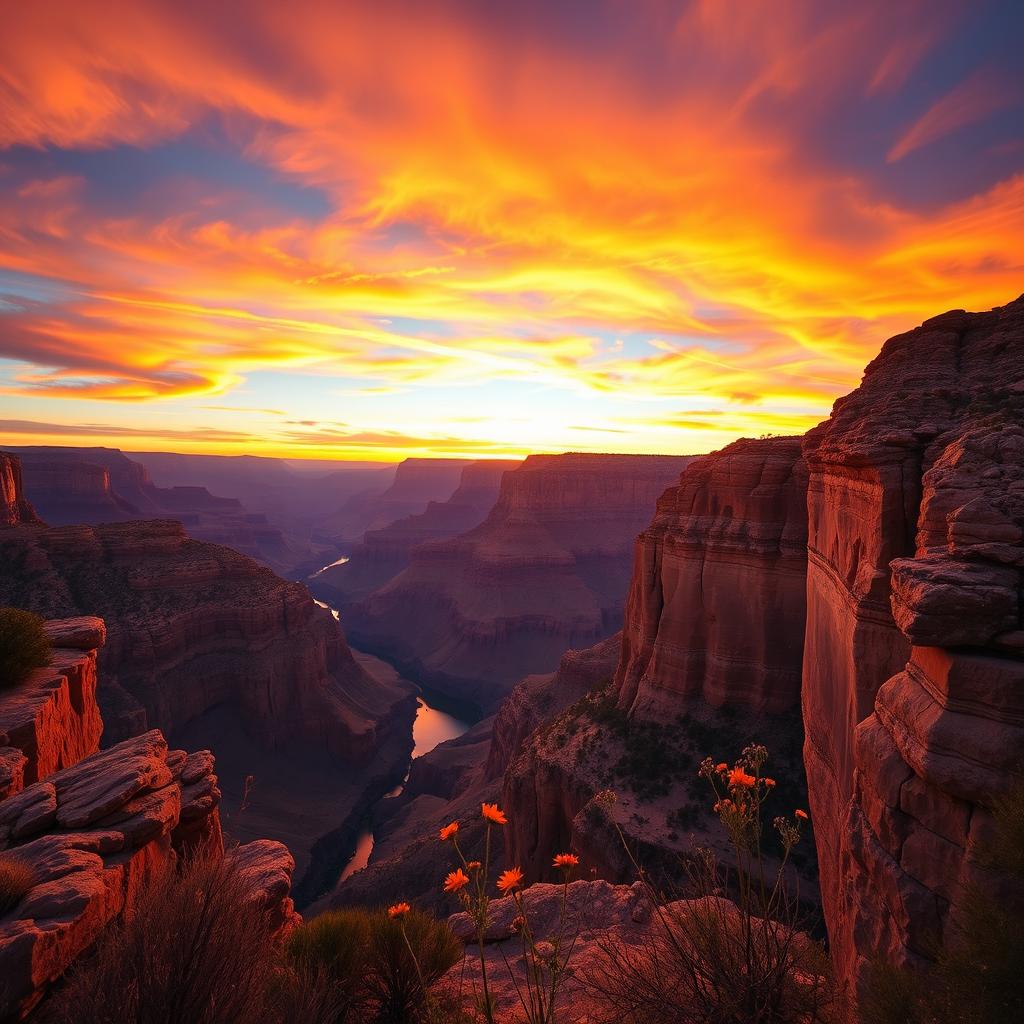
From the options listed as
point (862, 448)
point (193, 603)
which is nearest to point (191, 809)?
point (862, 448)

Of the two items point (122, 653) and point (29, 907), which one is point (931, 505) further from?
point (122, 653)

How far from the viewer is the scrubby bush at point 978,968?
3775 mm

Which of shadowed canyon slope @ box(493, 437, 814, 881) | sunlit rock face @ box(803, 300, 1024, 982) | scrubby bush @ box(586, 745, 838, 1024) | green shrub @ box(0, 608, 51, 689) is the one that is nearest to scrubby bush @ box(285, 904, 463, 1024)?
scrubby bush @ box(586, 745, 838, 1024)

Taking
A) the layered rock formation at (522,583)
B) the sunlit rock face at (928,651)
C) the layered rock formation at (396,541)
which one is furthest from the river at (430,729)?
the layered rock formation at (396,541)

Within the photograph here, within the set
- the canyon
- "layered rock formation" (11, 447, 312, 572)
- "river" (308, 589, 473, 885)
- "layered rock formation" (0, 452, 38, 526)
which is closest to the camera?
the canyon

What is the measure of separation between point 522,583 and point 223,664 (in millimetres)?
50249

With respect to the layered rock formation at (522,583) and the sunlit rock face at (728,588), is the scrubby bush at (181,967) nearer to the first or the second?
the sunlit rock face at (728,588)

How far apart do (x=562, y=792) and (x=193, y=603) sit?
35.1 meters

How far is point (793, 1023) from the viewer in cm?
507

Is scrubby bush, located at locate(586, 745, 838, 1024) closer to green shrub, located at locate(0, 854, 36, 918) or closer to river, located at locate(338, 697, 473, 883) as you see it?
green shrub, located at locate(0, 854, 36, 918)

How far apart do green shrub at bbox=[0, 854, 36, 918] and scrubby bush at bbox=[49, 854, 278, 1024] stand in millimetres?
977

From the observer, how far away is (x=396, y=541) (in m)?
133

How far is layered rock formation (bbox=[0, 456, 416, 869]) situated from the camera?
39.5 m

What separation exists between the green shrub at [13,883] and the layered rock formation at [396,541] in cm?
10741
